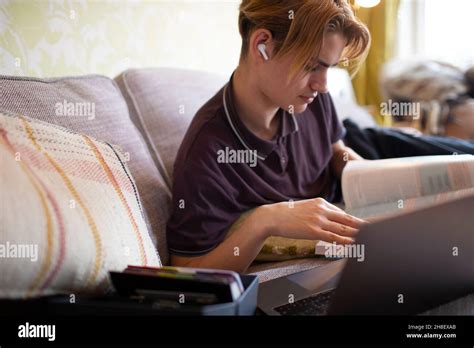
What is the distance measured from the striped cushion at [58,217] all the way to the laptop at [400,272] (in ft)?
0.73

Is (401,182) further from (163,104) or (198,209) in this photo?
(163,104)

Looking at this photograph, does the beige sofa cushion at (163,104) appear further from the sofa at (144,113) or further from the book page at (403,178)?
the book page at (403,178)

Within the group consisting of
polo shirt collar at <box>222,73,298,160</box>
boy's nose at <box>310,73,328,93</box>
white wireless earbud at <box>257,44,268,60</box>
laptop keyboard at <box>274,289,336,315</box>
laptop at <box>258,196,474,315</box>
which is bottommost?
laptop keyboard at <box>274,289,336,315</box>

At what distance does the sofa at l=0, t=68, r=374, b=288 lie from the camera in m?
0.84

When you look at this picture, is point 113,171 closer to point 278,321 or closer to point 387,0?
point 278,321

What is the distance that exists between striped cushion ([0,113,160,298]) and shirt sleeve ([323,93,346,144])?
2.16 feet

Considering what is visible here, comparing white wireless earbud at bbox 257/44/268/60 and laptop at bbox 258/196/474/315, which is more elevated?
white wireless earbud at bbox 257/44/268/60

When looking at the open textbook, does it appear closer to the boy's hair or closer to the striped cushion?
the boy's hair

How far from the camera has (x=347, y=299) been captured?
1.86 feet

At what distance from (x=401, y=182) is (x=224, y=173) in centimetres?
33

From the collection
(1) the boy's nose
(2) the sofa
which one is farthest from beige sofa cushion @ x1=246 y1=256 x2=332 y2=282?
(1) the boy's nose

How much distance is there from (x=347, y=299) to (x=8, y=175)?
42cm

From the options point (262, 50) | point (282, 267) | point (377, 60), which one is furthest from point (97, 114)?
point (377, 60)

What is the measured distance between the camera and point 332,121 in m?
1.26
